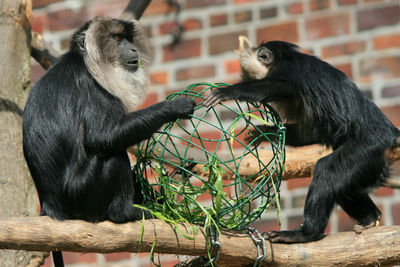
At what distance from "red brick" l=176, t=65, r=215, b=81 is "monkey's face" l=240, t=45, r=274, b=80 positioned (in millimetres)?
1216

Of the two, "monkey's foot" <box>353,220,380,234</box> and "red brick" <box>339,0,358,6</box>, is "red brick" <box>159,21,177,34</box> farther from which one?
"monkey's foot" <box>353,220,380,234</box>

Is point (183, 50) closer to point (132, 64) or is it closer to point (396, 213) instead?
point (132, 64)

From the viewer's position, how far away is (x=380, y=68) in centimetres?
569

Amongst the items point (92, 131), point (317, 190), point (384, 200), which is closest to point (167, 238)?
point (92, 131)

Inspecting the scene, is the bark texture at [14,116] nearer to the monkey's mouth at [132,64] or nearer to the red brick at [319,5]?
the monkey's mouth at [132,64]

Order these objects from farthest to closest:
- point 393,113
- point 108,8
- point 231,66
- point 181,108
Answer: point 108,8
point 231,66
point 393,113
point 181,108

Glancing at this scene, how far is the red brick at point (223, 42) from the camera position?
20.0 feet

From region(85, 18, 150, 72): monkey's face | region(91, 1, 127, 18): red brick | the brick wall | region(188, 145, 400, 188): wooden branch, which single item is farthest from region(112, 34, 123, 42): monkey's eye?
region(91, 1, 127, 18): red brick

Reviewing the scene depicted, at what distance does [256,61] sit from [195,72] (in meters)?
1.45

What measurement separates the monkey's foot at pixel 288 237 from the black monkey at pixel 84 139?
0.66 metres

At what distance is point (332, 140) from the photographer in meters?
4.24

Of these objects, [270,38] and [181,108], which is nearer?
[181,108]

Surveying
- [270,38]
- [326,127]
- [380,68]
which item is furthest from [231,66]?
[326,127]

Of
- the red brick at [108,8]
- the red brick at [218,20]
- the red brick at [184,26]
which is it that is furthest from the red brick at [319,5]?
the red brick at [108,8]
